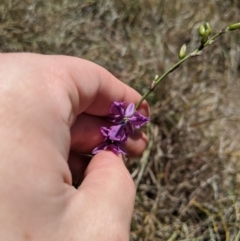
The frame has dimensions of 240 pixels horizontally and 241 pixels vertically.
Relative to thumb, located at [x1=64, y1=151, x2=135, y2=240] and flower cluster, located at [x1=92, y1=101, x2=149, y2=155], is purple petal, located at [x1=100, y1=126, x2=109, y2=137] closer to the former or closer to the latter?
flower cluster, located at [x1=92, y1=101, x2=149, y2=155]

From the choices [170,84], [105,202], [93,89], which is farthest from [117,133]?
[170,84]

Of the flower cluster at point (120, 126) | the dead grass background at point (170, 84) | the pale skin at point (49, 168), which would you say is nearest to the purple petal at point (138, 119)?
the flower cluster at point (120, 126)

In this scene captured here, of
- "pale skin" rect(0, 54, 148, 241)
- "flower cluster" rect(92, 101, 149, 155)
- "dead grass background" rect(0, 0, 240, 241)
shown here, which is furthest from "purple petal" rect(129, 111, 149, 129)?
"dead grass background" rect(0, 0, 240, 241)

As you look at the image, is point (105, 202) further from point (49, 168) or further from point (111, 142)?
point (111, 142)

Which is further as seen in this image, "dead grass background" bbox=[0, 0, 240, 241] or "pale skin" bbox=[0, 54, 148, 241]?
"dead grass background" bbox=[0, 0, 240, 241]

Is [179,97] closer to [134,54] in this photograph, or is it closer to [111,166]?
[134,54]

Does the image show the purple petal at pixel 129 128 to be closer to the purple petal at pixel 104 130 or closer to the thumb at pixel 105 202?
the purple petal at pixel 104 130
